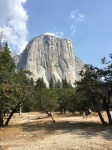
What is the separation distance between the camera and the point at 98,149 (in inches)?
734

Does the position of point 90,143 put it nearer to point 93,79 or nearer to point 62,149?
point 62,149

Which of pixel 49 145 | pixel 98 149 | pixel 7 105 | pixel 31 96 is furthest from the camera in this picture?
pixel 31 96

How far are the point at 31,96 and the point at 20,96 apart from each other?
8.67ft

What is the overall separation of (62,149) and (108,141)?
486cm

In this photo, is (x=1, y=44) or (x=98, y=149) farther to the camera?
(x=1, y=44)

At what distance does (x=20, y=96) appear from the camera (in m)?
35.4

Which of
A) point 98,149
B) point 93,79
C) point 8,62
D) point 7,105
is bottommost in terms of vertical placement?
point 98,149

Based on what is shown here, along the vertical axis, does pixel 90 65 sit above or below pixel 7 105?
above

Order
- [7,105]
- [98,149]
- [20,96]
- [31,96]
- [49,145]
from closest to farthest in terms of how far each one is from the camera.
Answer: [98,149]
[49,145]
[7,105]
[20,96]
[31,96]

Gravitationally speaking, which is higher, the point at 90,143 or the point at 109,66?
the point at 109,66

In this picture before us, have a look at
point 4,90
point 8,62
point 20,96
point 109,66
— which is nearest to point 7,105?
point 20,96

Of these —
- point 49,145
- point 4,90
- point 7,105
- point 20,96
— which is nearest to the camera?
point 49,145

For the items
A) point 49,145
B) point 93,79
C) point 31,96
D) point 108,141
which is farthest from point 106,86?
point 49,145

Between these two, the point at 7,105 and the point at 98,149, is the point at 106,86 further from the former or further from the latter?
the point at 98,149
